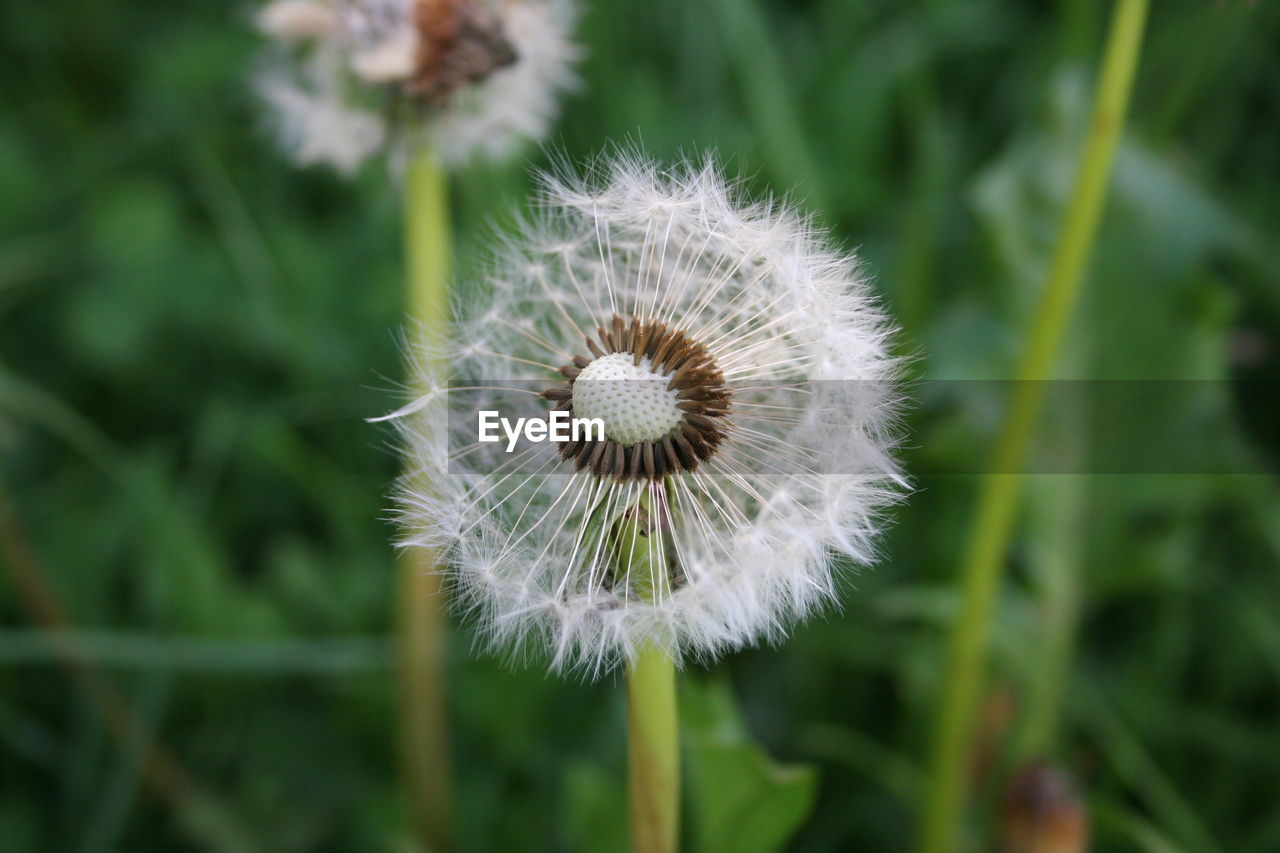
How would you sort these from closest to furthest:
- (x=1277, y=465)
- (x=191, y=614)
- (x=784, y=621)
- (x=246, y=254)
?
(x=784, y=621) → (x=191, y=614) → (x=1277, y=465) → (x=246, y=254)

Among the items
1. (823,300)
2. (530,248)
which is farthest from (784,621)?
(530,248)

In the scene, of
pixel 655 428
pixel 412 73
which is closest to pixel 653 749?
pixel 655 428

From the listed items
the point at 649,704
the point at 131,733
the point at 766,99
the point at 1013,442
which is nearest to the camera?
the point at 649,704

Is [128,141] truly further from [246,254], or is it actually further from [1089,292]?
[1089,292]

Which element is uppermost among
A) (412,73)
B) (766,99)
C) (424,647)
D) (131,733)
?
(766,99)

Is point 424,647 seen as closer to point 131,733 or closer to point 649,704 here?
Result: point 131,733

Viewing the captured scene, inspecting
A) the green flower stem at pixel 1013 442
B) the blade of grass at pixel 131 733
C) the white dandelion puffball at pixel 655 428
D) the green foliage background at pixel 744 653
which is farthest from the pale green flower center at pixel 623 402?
the blade of grass at pixel 131 733

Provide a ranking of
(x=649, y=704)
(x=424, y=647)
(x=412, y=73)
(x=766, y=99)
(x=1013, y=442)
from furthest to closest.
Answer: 1. (x=766, y=99)
2. (x=424, y=647)
3. (x=412, y=73)
4. (x=1013, y=442)
5. (x=649, y=704)
